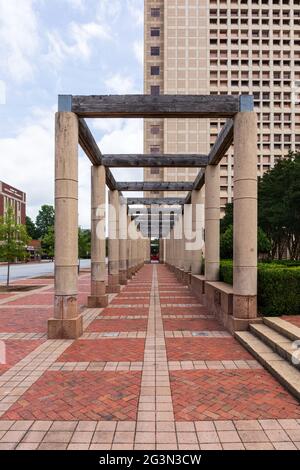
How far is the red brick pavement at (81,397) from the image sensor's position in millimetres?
4121

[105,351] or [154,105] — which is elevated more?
[154,105]

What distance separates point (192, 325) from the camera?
8.95m

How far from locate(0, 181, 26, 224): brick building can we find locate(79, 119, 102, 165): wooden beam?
173 feet

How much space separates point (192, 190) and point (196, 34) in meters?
55.5

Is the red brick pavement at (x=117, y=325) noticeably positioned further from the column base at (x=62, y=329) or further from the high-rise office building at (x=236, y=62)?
the high-rise office building at (x=236, y=62)

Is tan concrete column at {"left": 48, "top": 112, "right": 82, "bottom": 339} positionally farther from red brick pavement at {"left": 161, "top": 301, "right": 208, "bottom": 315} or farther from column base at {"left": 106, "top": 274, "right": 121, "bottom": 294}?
column base at {"left": 106, "top": 274, "right": 121, "bottom": 294}

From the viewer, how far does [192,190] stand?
1709cm

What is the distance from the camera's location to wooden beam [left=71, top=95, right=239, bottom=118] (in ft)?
27.0

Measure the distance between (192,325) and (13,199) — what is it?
6764 centimetres

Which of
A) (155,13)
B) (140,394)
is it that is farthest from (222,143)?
(155,13)

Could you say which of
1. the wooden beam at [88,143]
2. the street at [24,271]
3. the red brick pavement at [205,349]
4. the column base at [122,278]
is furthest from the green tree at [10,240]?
the red brick pavement at [205,349]

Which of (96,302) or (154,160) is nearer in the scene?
(96,302)

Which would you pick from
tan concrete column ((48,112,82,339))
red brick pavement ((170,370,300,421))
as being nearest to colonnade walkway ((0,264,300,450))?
red brick pavement ((170,370,300,421))

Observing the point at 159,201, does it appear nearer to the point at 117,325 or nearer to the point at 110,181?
the point at 110,181
